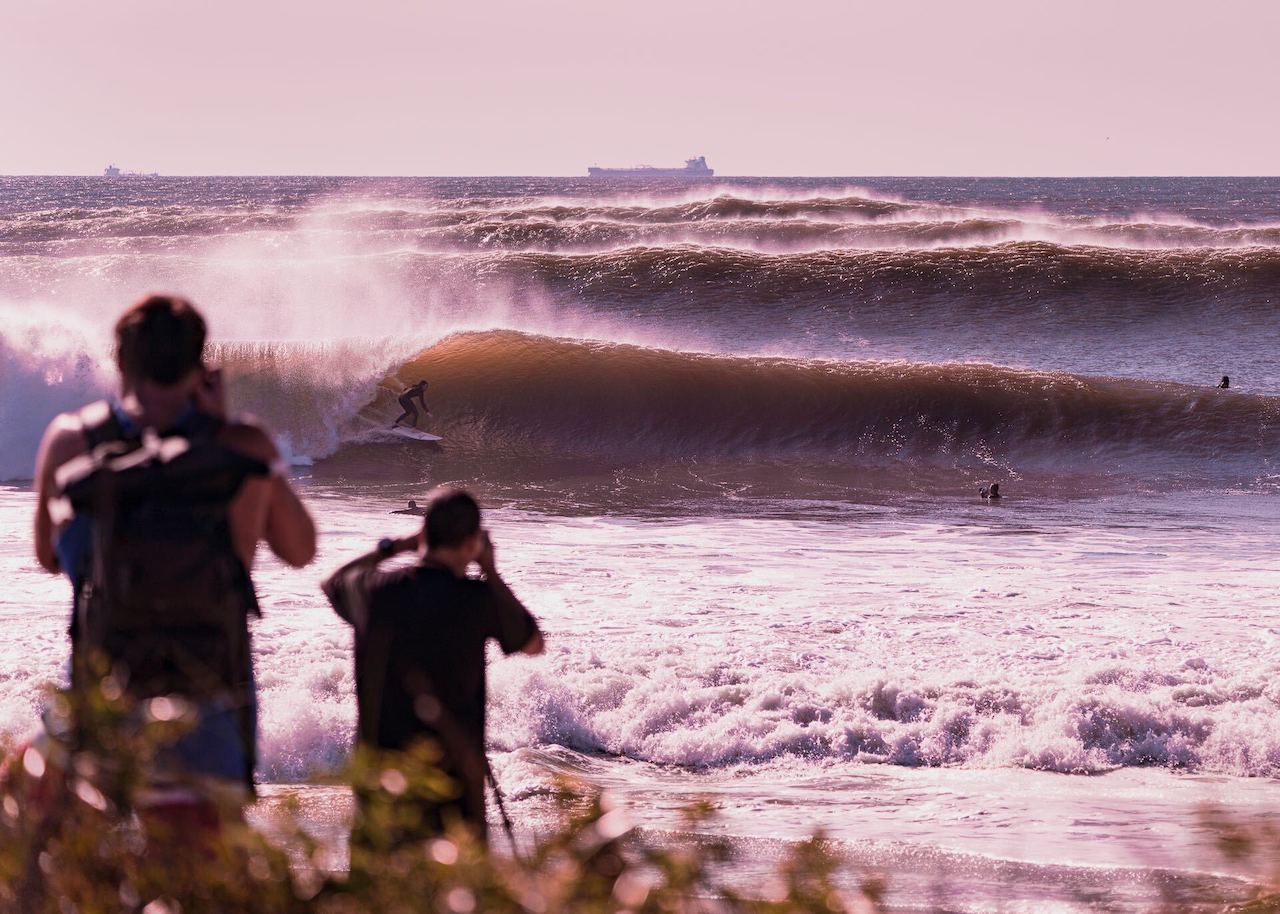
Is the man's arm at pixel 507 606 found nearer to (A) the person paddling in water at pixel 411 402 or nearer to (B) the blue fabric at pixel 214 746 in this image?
(B) the blue fabric at pixel 214 746

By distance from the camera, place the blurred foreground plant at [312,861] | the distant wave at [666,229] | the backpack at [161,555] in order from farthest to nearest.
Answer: the distant wave at [666,229] < the backpack at [161,555] < the blurred foreground plant at [312,861]

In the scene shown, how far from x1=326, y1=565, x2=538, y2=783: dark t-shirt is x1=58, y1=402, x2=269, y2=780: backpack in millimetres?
457

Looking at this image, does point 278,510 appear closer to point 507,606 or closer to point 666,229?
point 507,606

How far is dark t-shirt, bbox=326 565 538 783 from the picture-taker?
2.94 meters

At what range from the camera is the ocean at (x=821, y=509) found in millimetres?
5703

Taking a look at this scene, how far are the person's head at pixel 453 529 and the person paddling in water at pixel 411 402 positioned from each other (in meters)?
14.2

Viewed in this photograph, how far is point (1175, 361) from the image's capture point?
22000 millimetres

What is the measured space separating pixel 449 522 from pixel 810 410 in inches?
586

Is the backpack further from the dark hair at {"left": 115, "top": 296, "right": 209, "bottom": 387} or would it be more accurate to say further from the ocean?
the ocean

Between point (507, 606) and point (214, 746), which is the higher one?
point (507, 606)

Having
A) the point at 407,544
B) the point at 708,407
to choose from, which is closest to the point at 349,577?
the point at 407,544

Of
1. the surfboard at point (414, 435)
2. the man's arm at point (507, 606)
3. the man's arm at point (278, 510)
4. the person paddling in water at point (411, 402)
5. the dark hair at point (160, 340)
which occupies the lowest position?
the surfboard at point (414, 435)

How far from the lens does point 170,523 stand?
2.44m

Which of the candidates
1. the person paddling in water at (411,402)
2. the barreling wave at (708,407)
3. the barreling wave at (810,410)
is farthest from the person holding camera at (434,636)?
the person paddling in water at (411,402)
